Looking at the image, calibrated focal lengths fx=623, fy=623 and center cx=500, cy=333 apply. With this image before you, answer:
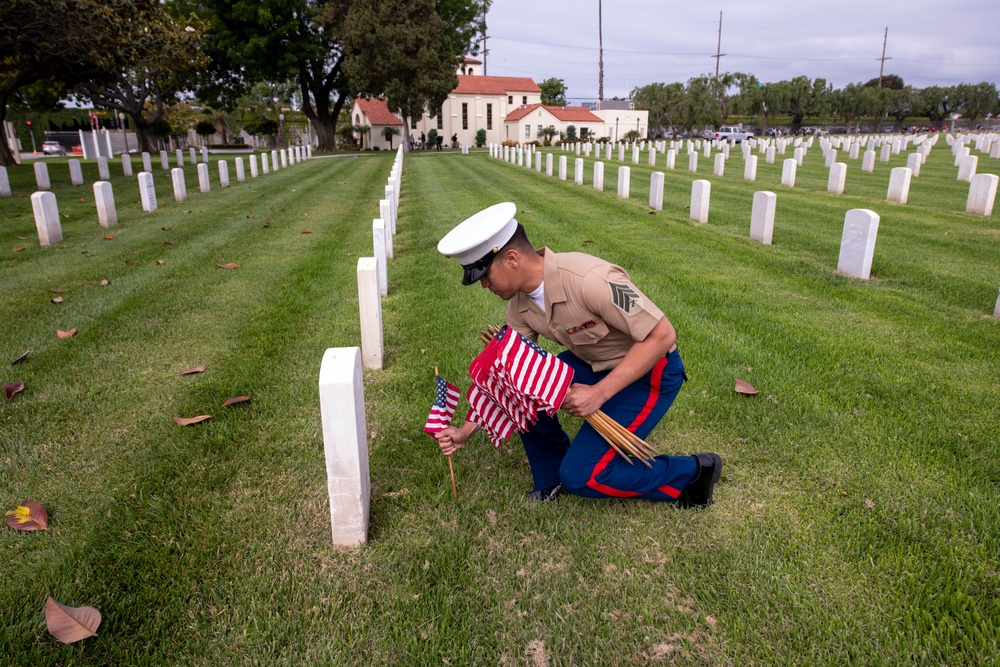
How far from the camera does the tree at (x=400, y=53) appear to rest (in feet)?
131

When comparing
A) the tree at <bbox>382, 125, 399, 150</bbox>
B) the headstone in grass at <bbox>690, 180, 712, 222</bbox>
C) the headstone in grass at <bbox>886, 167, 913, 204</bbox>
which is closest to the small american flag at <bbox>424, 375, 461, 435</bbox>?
the headstone in grass at <bbox>690, 180, 712, 222</bbox>

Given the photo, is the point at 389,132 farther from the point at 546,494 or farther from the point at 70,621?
the point at 70,621

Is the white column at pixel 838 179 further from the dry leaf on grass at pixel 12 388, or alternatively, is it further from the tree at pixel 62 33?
the tree at pixel 62 33

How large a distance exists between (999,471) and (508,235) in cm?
296

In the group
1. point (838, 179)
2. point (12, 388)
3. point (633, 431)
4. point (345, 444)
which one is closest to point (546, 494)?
point (633, 431)

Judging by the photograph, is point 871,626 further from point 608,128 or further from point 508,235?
point 608,128

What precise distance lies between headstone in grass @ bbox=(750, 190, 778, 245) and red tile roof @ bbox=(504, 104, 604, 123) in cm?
6602

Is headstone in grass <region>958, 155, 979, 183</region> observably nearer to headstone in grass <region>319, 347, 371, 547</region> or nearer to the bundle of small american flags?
the bundle of small american flags

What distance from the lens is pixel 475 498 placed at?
3293 millimetres

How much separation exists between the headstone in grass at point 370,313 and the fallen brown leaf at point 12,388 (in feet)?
7.95

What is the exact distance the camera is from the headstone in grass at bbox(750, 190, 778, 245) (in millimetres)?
9727

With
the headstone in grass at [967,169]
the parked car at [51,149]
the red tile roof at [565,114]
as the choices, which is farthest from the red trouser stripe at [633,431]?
the red tile roof at [565,114]

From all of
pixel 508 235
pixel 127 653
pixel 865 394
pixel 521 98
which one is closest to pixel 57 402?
pixel 127 653

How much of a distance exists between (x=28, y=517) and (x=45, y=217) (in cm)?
875
